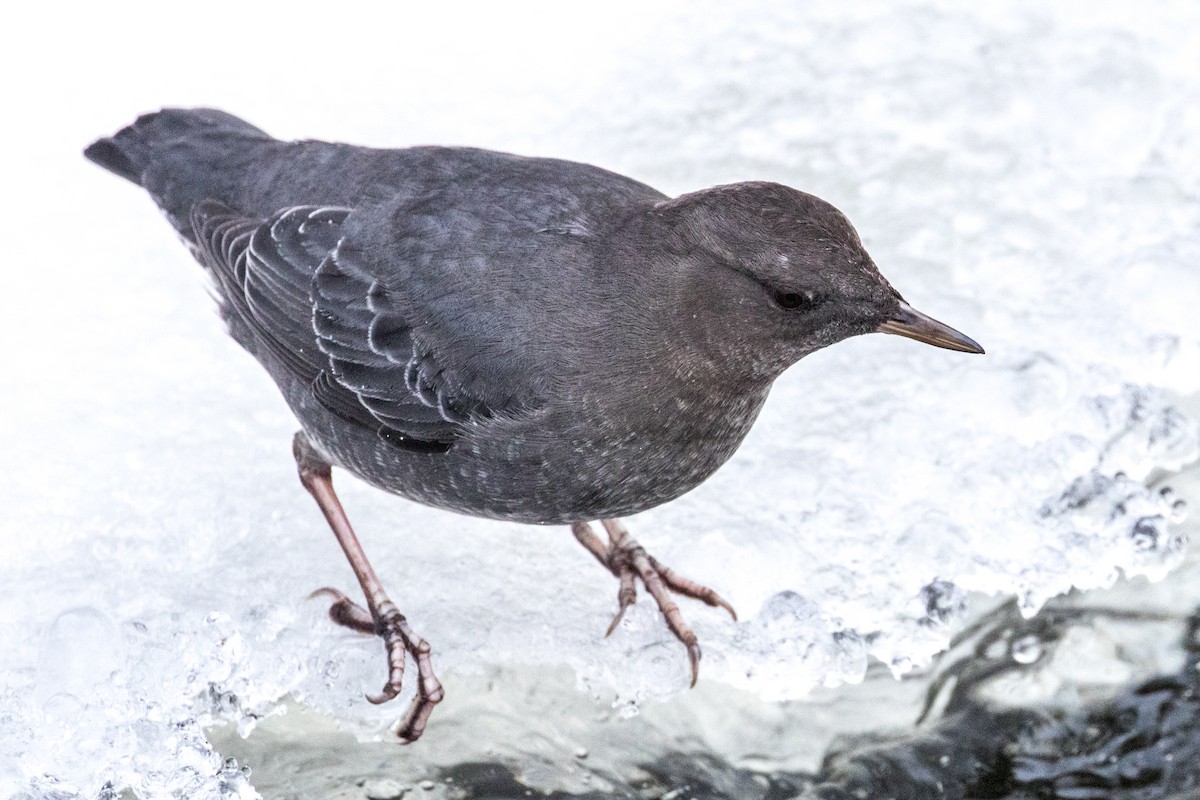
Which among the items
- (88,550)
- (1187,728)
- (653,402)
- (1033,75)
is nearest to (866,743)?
(1187,728)

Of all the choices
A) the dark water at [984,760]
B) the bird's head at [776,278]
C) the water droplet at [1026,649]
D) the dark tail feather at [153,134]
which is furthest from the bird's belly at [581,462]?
the dark tail feather at [153,134]

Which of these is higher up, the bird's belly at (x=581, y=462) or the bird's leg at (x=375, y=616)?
the bird's belly at (x=581, y=462)

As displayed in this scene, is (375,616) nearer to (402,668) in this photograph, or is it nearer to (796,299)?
(402,668)

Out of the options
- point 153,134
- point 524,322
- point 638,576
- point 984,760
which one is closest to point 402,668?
point 638,576

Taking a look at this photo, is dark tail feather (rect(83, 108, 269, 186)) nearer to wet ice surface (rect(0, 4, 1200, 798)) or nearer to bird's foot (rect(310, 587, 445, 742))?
wet ice surface (rect(0, 4, 1200, 798))

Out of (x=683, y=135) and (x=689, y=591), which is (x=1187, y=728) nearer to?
(x=689, y=591)

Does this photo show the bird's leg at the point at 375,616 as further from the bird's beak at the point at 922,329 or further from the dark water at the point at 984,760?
the bird's beak at the point at 922,329

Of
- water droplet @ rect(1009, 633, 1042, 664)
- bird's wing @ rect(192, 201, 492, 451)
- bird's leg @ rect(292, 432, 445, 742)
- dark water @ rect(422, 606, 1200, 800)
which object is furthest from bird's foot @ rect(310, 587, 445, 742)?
water droplet @ rect(1009, 633, 1042, 664)

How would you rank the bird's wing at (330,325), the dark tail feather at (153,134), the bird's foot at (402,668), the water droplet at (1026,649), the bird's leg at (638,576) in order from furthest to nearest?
1. the dark tail feather at (153,134)
2. the water droplet at (1026,649)
3. the bird's leg at (638,576)
4. the bird's foot at (402,668)
5. the bird's wing at (330,325)
